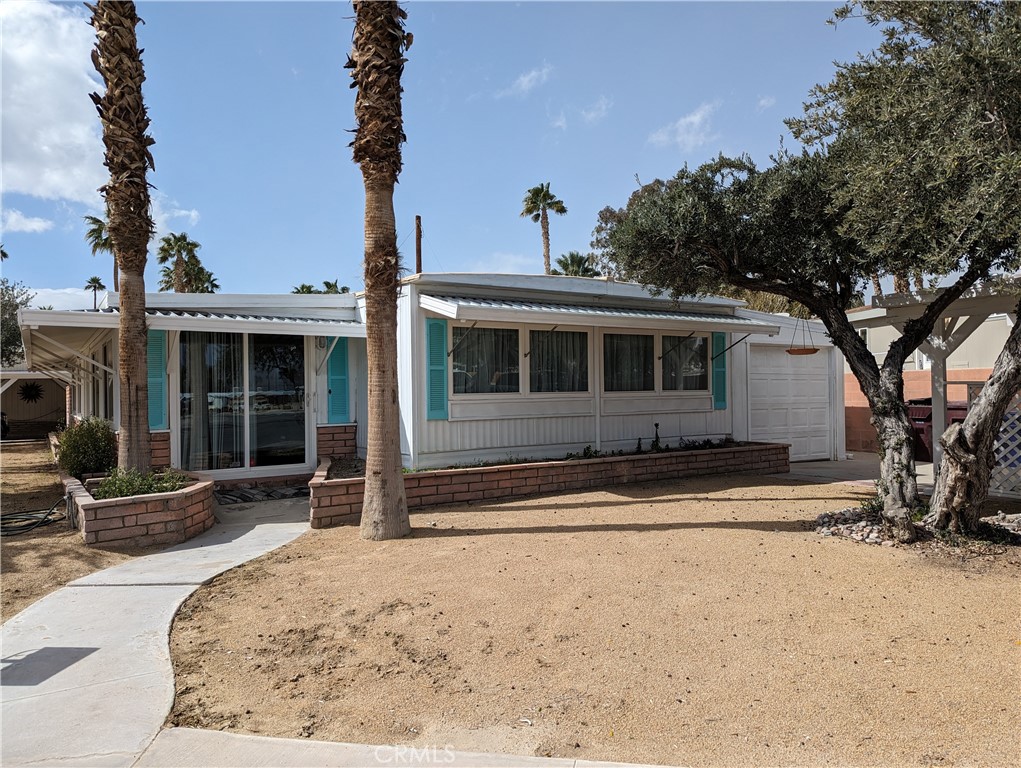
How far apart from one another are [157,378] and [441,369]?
384cm

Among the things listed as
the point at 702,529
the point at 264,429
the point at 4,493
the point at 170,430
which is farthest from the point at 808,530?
the point at 4,493

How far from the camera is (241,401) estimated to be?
9.60m

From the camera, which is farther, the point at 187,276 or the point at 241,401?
the point at 187,276

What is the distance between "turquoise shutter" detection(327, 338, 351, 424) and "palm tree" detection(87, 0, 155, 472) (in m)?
3.05

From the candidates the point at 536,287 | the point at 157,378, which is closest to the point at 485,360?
the point at 536,287

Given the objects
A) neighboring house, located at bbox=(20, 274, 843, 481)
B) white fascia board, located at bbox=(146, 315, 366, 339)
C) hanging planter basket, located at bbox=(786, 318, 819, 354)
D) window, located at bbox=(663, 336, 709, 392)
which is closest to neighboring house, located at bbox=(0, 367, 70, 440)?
neighboring house, located at bbox=(20, 274, 843, 481)

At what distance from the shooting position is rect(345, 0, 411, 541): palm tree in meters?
6.30

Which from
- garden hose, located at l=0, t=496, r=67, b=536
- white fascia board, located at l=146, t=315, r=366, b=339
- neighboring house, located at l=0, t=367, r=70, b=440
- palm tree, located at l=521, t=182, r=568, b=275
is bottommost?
garden hose, located at l=0, t=496, r=67, b=536

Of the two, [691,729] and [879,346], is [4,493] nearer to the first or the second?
[691,729]

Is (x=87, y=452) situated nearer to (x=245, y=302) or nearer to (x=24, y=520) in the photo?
(x=24, y=520)

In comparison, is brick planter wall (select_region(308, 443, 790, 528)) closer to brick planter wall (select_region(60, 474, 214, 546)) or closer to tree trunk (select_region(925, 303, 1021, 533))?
brick planter wall (select_region(60, 474, 214, 546))

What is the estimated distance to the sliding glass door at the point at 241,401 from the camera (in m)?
9.34

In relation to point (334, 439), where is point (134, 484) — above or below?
below

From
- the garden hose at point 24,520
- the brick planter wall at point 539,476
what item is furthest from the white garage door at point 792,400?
the garden hose at point 24,520
